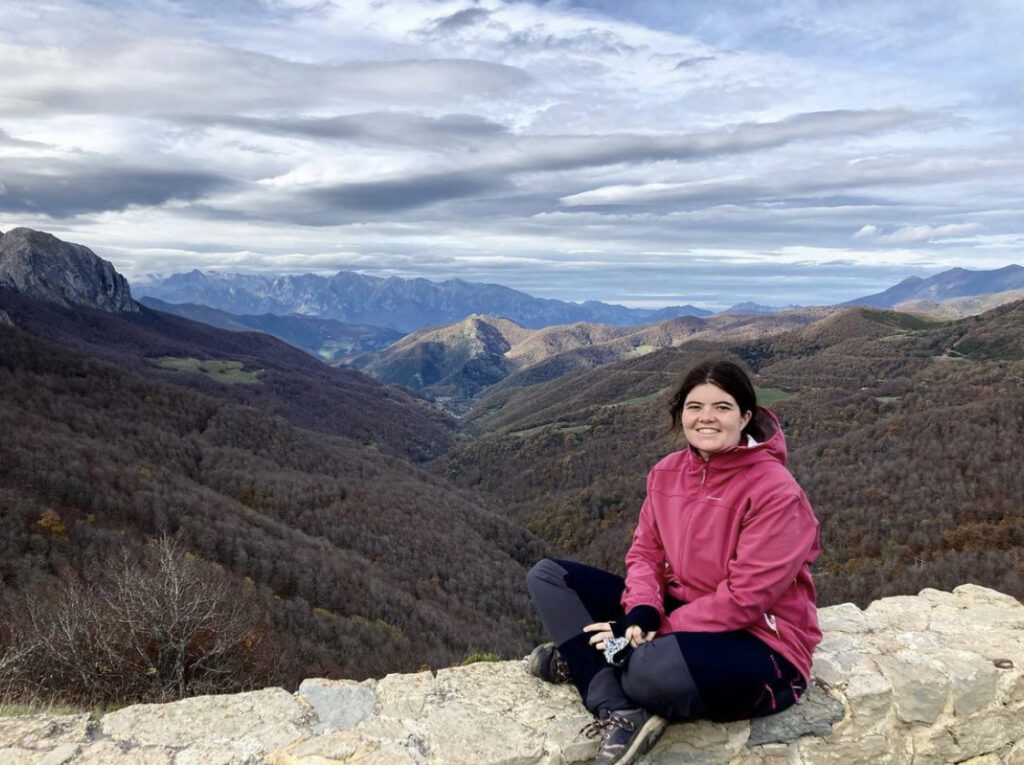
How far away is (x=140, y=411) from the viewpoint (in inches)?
3932

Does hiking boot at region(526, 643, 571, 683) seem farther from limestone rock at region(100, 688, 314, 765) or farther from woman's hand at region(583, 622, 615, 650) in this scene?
limestone rock at region(100, 688, 314, 765)

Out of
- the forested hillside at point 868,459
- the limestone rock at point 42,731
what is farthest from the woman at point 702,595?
the limestone rock at point 42,731

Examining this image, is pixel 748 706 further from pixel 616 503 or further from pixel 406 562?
pixel 616 503

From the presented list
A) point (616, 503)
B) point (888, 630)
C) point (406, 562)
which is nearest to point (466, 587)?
point (406, 562)

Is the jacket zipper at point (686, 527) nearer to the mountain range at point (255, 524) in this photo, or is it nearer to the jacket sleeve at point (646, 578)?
the jacket sleeve at point (646, 578)

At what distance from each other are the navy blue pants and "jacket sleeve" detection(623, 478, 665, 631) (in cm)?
27

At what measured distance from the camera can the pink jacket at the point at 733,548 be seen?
4.30 meters

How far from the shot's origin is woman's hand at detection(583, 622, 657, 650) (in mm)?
4566

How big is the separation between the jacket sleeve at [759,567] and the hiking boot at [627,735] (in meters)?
0.71

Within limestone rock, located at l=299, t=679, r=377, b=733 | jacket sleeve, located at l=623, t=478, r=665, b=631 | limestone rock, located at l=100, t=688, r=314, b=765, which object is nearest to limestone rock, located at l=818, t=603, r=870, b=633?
jacket sleeve, located at l=623, t=478, r=665, b=631

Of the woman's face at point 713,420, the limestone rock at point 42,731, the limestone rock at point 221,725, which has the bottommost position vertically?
the limestone rock at point 221,725

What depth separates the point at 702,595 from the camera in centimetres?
491

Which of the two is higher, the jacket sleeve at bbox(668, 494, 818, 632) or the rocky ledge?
the jacket sleeve at bbox(668, 494, 818, 632)

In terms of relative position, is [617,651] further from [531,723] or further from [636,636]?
[531,723]
